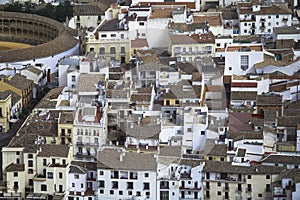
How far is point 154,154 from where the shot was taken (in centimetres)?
3061

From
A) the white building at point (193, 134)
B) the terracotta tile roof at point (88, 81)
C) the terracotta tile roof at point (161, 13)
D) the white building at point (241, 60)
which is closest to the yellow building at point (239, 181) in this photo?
the white building at point (193, 134)

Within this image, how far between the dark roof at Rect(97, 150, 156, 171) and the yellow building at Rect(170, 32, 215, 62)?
25.3ft

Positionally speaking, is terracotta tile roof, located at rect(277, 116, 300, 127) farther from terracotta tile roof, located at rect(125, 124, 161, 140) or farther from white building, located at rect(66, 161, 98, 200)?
white building, located at rect(66, 161, 98, 200)


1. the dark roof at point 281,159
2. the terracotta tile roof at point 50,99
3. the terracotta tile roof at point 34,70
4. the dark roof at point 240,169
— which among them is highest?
the terracotta tile roof at point 34,70

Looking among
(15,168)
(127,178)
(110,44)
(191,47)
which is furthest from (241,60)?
(15,168)

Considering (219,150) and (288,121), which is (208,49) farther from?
(219,150)

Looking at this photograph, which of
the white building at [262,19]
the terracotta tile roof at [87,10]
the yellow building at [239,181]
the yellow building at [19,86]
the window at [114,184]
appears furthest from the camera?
the terracotta tile roof at [87,10]

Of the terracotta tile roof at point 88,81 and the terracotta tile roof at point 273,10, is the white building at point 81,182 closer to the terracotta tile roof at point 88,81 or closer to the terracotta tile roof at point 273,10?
the terracotta tile roof at point 88,81

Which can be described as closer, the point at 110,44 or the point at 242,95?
the point at 242,95

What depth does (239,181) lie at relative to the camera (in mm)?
30062

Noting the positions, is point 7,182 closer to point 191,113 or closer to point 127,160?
point 127,160

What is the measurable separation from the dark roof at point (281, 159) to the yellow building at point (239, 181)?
447mm

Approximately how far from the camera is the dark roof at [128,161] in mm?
30031

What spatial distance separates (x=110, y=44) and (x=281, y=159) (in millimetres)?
10014
